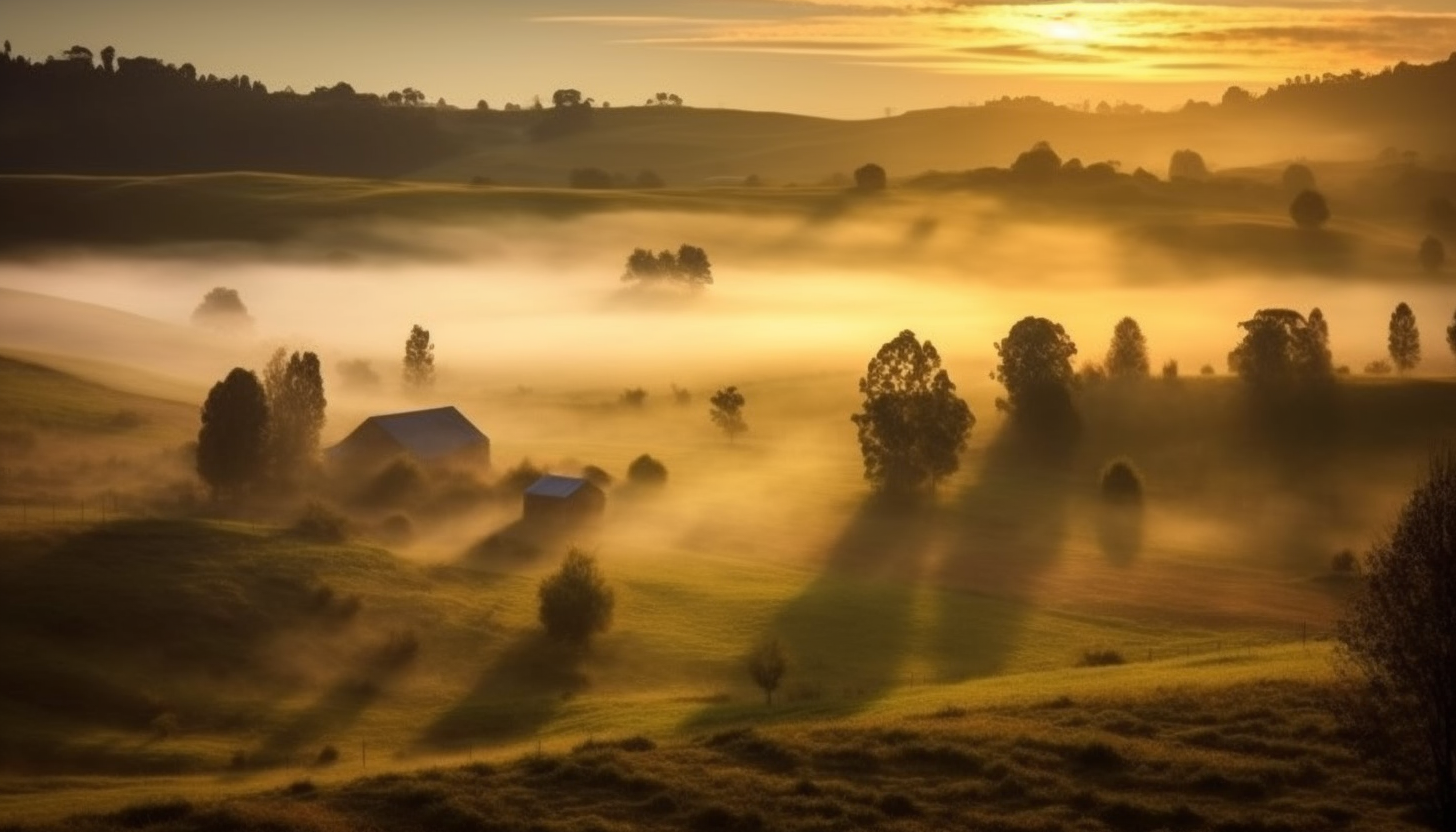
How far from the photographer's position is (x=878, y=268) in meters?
200

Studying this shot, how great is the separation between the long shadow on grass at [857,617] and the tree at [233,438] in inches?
1284

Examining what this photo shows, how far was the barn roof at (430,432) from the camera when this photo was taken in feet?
321

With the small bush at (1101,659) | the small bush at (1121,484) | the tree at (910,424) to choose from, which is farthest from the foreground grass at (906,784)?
the tree at (910,424)

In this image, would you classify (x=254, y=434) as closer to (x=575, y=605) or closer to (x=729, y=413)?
(x=575, y=605)

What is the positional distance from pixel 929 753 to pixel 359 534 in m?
44.4

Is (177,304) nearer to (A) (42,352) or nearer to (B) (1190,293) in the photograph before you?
(A) (42,352)

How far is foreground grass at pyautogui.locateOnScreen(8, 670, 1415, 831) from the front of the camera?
120 ft

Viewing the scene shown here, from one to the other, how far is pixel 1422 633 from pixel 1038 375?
79.1 metres

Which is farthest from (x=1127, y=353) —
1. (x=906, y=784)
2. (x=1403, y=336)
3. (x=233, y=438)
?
(x=906, y=784)

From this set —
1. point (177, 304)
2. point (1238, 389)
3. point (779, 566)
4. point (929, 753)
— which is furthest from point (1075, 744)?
point (177, 304)

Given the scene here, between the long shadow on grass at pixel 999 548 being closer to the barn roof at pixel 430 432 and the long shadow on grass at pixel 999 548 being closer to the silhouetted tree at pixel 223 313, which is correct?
the barn roof at pixel 430 432

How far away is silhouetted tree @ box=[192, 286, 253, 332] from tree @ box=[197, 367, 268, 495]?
79.8 m

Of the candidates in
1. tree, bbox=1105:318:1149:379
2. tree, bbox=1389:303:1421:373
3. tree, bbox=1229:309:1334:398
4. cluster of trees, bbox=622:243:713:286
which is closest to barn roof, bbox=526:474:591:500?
tree, bbox=1105:318:1149:379

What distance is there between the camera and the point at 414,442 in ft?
322
